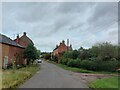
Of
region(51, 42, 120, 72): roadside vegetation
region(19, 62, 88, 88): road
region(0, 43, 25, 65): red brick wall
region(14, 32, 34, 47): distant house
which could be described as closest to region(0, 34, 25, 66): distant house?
region(0, 43, 25, 65): red brick wall

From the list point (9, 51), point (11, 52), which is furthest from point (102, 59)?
point (9, 51)

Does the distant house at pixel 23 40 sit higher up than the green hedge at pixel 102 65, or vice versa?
the distant house at pixel 23 40

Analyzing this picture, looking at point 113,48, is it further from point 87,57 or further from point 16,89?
point 16,89

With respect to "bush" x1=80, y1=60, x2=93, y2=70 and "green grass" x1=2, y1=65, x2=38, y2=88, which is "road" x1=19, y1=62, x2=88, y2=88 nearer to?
"green grass" x1=2, y1=65, x2=38, y2=88

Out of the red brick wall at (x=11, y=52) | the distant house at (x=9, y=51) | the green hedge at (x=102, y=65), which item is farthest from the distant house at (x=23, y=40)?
the green hedge at (x=102, y=65)

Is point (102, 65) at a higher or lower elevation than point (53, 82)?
higher

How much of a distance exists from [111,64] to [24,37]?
38.2 metres

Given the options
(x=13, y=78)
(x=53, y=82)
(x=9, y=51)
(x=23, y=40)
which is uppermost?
(x=23, y=40)

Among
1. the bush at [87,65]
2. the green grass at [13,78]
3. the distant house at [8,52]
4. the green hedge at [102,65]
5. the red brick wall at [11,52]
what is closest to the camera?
the green grass at [13,78]

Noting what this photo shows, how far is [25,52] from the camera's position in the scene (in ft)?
170

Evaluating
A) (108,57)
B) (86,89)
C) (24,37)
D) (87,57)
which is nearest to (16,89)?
(86,89)

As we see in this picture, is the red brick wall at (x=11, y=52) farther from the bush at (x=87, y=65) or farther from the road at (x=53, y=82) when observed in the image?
the road at (x=53, y=82)

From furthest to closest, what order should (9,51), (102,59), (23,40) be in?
(23,40), (102,59), (9,51)

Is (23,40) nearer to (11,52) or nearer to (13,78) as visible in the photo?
(11,52)
